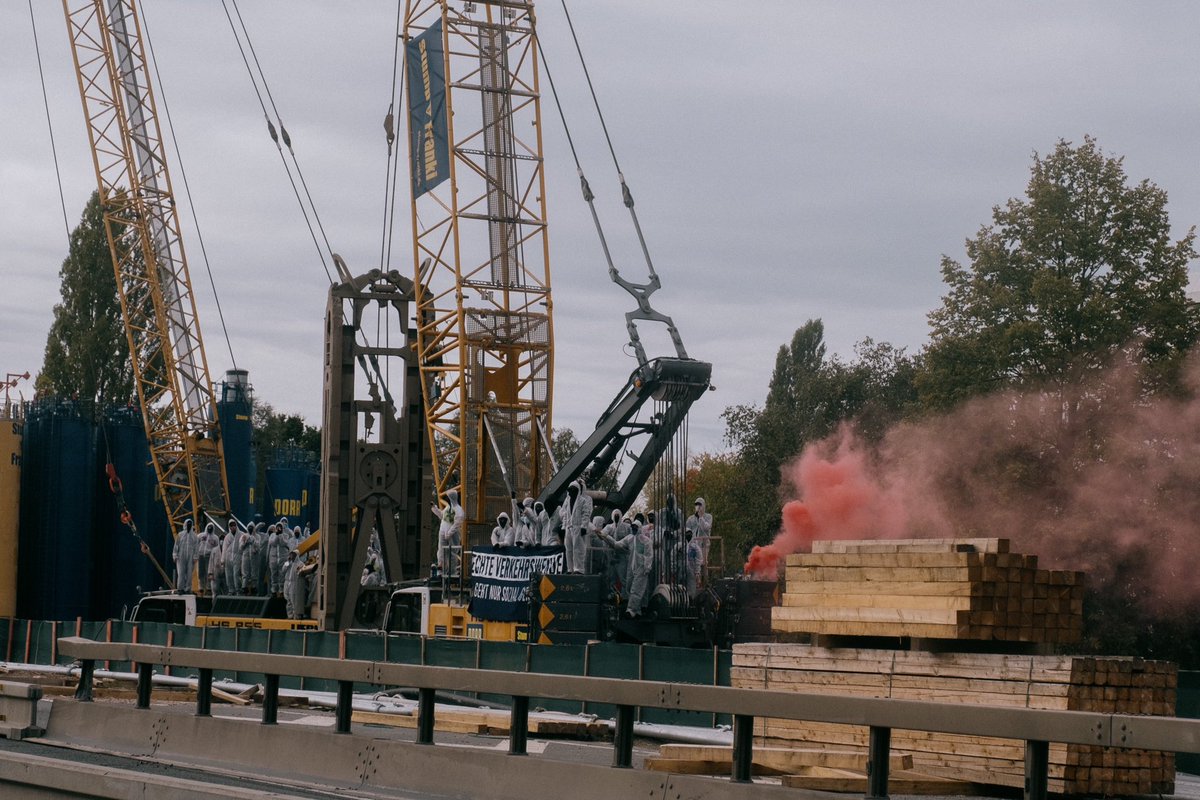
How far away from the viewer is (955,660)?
13875 millimetres

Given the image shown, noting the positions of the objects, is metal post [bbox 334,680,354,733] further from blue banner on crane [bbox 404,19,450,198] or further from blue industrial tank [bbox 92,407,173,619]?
blue industrial tank [bbox 92,407,173,619]

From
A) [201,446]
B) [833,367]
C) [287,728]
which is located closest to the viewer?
[287,728]

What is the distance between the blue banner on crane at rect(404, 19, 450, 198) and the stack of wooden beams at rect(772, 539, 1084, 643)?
91.6 feet

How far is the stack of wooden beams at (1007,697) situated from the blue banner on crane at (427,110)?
28.7m

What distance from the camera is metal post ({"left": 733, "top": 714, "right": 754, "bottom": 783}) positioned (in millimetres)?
7594

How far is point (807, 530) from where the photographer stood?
40156 mm

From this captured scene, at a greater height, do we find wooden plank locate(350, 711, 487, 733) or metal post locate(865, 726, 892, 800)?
metal post locate(865, 726, 892, 800)

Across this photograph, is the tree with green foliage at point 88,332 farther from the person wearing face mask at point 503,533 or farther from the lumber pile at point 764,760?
the lumber pile at point 764,760

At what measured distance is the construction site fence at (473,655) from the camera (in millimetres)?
21609

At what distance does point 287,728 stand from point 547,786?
2.34 metres

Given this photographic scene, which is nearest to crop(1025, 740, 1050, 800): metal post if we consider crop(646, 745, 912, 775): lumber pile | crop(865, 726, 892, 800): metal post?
crop(865, 726, 892, 800): metal post

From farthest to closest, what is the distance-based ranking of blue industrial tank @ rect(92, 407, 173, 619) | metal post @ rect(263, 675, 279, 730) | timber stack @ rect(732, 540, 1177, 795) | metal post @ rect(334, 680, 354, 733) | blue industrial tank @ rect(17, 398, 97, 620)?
1. blue industrial tank @ rect(92, 407, 173, 619)
2. blue industrial tank @ rect(17, 398, 97, 620)
3. timber stack @ rect(732, 540, 1177, 795)
4. metal post @ rect(263, 675, 279, 730)
5. metal post @ rect(334, 680, 354, 733)

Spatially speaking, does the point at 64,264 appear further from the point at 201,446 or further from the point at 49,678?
the point at 49,678

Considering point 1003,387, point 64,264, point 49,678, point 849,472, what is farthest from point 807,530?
point 64,264
